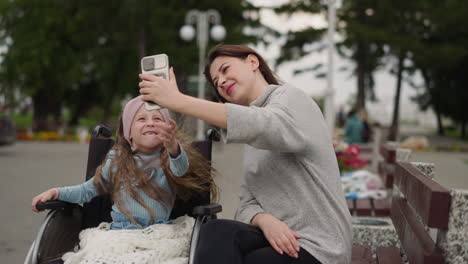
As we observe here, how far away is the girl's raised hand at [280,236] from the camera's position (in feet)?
8.66

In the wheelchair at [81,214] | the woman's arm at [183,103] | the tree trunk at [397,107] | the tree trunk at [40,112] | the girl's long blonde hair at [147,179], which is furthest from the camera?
the tree trunk at [40,112]

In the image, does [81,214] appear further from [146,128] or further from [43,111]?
[43,111]

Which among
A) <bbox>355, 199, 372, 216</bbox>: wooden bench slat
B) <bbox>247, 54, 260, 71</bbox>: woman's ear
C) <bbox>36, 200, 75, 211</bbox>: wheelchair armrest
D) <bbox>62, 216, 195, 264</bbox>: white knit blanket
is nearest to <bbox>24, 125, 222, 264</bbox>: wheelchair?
<bbox>36, 200, 75, 211</bbox>: wheelchair armrest

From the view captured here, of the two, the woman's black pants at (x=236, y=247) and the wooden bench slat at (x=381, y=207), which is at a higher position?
the woman's black pants at (x=236, y=247)

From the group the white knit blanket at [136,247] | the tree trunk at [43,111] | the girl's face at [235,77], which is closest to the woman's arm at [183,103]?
the girl's face at [235,77]

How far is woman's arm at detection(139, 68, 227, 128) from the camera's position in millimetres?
2443

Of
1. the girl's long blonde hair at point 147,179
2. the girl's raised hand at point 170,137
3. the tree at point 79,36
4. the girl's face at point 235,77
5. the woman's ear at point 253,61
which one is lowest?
the girl's long blonde hair at point 147,179

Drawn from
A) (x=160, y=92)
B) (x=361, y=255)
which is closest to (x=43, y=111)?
(x=361, y=255)

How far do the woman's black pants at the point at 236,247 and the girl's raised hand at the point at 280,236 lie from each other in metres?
0.04

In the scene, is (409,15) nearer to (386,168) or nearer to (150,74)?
(386,168)

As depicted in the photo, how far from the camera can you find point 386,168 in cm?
616

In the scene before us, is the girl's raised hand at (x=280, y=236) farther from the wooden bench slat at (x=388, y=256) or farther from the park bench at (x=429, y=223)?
the wooden bench slat at (x=388, y=256)

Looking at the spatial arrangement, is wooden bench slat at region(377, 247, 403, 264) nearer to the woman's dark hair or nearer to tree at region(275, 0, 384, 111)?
the woman's dark hair

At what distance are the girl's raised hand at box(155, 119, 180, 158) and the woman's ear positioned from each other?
0.44m
